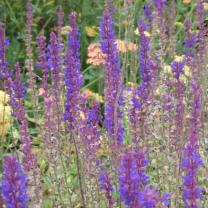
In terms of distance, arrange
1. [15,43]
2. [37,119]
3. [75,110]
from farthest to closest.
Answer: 1. [15,43]
2. [37,119]
3. [75,110]

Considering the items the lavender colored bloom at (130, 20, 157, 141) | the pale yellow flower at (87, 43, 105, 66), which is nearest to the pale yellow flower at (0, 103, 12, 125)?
the lavender colored bloom at (130, 20, 157, 141)

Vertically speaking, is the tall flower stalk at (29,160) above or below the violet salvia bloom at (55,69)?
below

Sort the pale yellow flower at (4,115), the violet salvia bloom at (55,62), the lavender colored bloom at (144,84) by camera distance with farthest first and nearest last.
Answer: the pale yellow flower at (4,115) < the lavender colored bloom at (144,84) < the violet salvia bloom at (55,62)

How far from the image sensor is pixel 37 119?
3750mm

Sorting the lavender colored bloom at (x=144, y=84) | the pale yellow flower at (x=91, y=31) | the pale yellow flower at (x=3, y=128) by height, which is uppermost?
the pale yellow flower at (x=91, y=31)

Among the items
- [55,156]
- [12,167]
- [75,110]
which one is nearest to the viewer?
[12,167]

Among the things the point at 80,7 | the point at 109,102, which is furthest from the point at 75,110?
the point at 80,7

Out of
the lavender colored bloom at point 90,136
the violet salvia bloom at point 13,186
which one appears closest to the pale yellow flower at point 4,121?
the lavender colored bloom at point 90,136

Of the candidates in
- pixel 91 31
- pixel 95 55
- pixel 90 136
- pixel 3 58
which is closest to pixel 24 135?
pixel 90 136

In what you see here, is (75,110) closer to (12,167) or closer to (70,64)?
(70,64)

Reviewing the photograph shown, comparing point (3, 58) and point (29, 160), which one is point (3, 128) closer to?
point (3, 58)

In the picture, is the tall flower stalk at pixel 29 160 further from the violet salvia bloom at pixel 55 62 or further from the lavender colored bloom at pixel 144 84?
the lavender colored bloom at pixel 144 84

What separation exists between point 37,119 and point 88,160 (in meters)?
0.58

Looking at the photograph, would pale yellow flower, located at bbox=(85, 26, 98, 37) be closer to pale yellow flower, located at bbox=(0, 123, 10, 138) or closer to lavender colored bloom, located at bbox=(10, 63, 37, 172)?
pale yellow flower, located at bbox=(0, 123, 10, 138)
